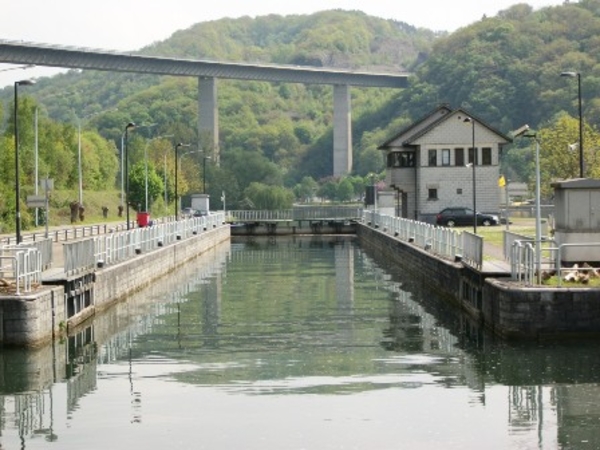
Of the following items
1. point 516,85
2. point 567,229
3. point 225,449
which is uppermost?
point 516,85

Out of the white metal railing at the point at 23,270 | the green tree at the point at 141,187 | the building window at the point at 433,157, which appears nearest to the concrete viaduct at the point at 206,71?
the green tree at the point at 141,187

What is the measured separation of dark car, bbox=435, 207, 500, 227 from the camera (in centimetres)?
8750

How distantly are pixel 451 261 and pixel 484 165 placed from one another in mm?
45507

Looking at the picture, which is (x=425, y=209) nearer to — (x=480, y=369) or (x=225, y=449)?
(x=480, y=369)

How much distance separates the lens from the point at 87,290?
4200 cm

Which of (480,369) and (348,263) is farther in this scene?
(348,263)

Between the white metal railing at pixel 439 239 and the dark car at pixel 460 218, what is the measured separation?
359 cm

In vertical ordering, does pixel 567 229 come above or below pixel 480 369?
above

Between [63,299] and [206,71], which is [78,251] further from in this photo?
[206,71]

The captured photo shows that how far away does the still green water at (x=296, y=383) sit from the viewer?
2348 cm

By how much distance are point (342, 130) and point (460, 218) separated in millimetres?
106141

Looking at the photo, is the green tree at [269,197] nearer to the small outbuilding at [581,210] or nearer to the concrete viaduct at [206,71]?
the concrete viaduct at [206,71]

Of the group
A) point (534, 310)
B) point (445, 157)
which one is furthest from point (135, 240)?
point (445, 157)

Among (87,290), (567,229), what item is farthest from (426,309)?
(87,290)
